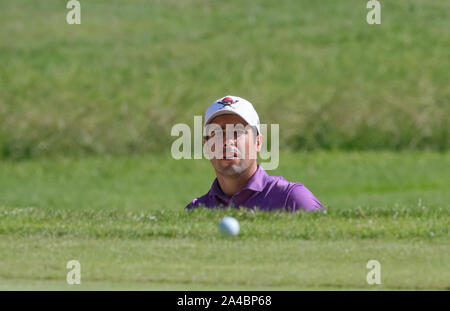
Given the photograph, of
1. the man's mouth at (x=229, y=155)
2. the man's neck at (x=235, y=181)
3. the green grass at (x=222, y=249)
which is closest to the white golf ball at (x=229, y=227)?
the green grass at (x=222, y=249)

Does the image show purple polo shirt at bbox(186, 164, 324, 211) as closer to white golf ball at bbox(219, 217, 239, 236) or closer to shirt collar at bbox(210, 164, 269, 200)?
shirt collar at bbox(210, 164, 269, 200)

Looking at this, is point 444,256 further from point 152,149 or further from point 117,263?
point 152,149

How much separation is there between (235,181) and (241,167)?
0.92 feet

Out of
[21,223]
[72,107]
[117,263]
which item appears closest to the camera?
[117,263]

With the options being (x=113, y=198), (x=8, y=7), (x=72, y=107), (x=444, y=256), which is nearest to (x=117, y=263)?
(x=444, y=256)

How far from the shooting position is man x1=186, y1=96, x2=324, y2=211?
807 cm

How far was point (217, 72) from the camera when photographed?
39781 mm

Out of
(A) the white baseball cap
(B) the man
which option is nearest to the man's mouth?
(B) the man

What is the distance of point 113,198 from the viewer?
27.2 m

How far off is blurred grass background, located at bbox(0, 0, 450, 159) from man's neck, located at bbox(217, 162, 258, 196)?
2266 cm

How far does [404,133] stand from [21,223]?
80.5 ft

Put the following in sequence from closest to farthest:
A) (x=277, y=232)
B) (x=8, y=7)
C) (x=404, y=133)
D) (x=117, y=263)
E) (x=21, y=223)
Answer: (x=117, y=263)
(x=277, y=232)
(x=21, y=223)
(x=404, y=133)
(x=8, y=7)

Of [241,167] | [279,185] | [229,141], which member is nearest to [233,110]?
[229,141]

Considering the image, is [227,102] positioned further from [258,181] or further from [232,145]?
[258,181]
